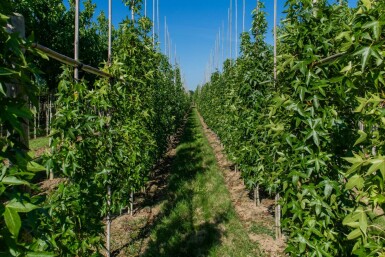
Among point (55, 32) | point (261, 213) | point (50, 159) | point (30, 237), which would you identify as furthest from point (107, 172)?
point (55, 32)

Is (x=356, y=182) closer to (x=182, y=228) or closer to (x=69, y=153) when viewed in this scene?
(x=69, y=153)

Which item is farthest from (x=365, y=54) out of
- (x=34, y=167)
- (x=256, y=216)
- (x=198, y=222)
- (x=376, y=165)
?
(x=256, y=216)

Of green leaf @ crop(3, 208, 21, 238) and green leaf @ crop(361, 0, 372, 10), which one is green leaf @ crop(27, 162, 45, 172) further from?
green leaf @ crop(361, 0, 372, 10)

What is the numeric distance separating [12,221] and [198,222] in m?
5.67

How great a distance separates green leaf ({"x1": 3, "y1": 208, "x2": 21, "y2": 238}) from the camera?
1268 millimetres

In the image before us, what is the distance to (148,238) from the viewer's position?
5961 mm

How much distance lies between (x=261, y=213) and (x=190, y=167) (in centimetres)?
432

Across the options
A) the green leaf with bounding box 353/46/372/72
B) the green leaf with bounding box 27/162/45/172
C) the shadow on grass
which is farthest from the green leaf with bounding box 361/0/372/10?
the shadow on grass

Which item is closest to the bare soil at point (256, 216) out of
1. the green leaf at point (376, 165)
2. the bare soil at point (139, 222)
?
the bare soil at point (139, 222)

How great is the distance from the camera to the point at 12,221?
4.24 ft

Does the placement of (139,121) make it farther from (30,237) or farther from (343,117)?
(30,237)

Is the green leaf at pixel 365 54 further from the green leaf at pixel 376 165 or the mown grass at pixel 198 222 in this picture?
the mown grass at pixel 198 222

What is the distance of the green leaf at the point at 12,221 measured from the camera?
127cm

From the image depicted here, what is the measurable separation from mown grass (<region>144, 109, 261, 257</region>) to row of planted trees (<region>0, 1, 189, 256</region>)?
1101mm
